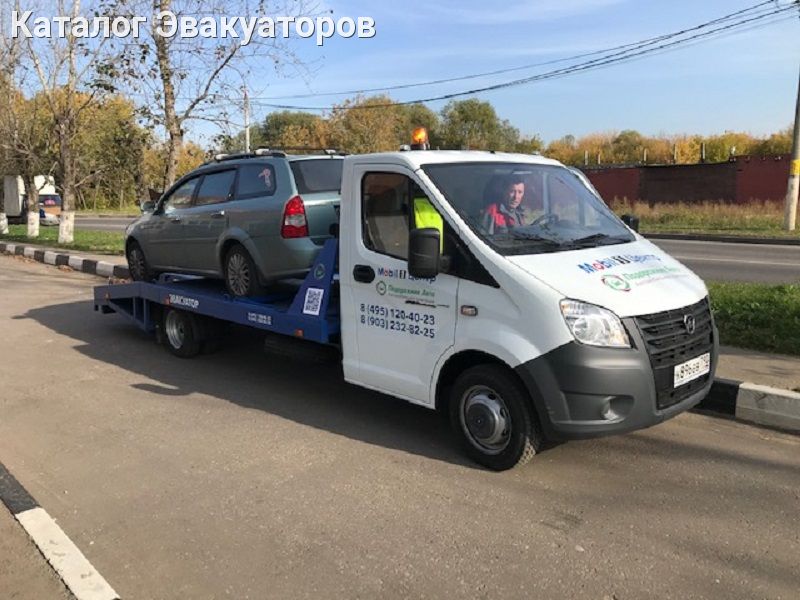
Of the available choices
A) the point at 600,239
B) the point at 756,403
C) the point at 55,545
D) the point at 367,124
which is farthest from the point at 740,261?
the point at 367,124

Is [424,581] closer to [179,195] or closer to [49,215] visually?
[179,195]

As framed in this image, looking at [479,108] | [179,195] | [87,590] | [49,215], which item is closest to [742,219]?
[179,195]

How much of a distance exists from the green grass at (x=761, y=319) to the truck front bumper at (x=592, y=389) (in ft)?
10.7

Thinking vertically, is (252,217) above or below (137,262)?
above

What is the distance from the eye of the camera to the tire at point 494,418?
4066 millimetres

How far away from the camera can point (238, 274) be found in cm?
652

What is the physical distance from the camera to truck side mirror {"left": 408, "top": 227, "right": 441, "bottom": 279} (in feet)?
13.5

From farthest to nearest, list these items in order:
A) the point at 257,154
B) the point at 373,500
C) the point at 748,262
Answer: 1. the point at 748,262
2. the point at 257,154
3. the point at 373,500

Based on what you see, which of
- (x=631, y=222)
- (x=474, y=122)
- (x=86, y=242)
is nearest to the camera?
(x=631, y=222)

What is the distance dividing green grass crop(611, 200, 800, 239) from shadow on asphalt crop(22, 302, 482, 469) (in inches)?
746

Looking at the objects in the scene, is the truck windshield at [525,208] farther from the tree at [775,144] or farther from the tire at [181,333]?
the tree at [775,144]

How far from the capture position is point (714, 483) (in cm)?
407

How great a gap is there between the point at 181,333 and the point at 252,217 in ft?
5.73

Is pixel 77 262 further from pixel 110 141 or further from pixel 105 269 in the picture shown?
pixel 110 141
